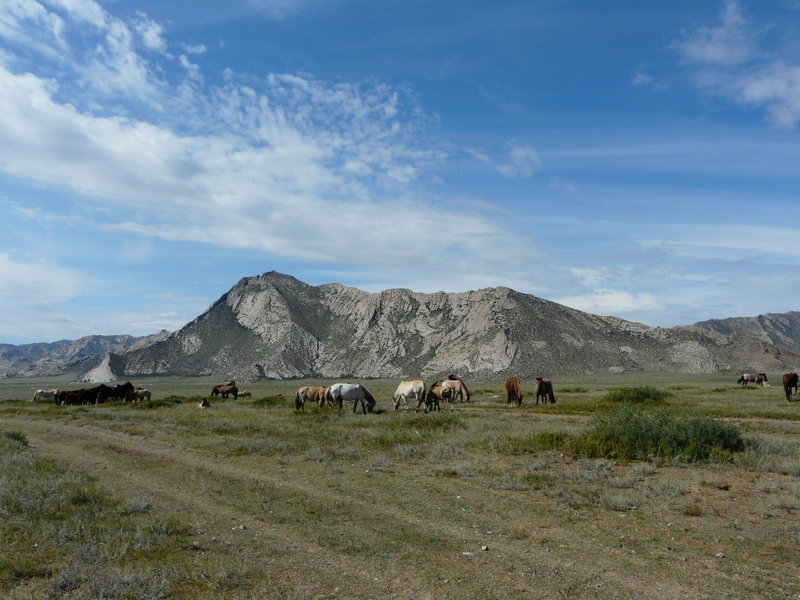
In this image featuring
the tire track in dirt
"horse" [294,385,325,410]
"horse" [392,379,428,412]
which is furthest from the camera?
"horse" [294,385,325,410]

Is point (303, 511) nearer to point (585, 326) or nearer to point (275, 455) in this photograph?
point (275, 455)

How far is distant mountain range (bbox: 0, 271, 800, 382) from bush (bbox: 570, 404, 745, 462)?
84.5 meters

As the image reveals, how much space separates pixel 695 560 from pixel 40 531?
33.7ft

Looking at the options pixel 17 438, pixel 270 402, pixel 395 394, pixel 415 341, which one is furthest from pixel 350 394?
pixel 415 341

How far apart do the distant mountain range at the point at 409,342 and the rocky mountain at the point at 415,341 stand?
35 cm

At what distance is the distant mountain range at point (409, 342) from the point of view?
105688mm

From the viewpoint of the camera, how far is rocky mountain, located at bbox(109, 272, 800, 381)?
105625 mm

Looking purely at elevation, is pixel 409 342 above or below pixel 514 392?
above

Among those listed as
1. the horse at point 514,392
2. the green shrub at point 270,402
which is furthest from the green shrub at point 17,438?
the horse at point 514,392

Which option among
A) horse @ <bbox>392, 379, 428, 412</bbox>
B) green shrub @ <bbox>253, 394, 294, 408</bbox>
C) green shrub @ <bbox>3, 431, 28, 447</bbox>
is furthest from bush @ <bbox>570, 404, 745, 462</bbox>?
green shrub @ <bbox>253, 394, 294, 408</bbox>

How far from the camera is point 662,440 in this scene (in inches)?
523

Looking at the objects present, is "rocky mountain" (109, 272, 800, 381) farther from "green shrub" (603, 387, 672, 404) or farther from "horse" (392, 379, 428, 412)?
"horse" (392, 379, 428, 412)

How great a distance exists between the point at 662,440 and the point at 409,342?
117m

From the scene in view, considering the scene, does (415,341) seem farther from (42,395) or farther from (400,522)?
(400,522)
